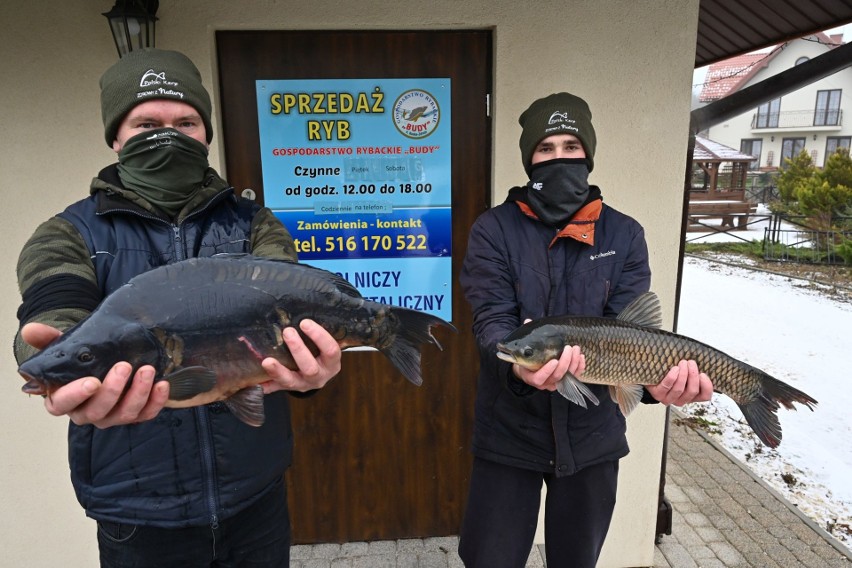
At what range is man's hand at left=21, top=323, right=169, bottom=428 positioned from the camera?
142 cm

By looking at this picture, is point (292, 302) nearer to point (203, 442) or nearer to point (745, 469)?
point (203, 442)

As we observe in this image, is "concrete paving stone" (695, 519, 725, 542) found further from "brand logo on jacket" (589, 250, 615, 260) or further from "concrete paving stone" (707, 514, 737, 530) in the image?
"brand logo on jacket" (589, 250, 615, 260)

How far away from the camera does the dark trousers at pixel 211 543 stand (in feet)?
6.80

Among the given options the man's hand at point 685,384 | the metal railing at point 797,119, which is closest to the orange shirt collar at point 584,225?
the man's hand at point 685,384

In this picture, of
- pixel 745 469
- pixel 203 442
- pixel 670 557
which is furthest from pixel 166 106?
pixel 745 469

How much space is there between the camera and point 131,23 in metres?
3.06

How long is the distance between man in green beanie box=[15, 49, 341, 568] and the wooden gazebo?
27.1 meters

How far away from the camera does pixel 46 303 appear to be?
1647mm

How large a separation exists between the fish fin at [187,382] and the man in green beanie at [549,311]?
1.33 meters

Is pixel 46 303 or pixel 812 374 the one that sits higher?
pixel 46 303

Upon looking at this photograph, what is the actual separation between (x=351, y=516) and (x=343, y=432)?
75cm

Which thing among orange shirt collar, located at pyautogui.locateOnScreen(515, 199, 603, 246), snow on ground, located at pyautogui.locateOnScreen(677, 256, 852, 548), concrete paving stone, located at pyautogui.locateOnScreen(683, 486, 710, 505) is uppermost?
orange shirt collar, located at pyautogui.locateOnScreen(515, 199, 603, 246)

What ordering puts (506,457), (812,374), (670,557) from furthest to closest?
(812,374), (670,557), (506,457)

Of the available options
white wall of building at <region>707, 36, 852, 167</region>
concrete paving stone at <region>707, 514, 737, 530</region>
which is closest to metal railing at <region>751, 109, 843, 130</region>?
white wall of building at <region>707, 36, 852, 167</region>
